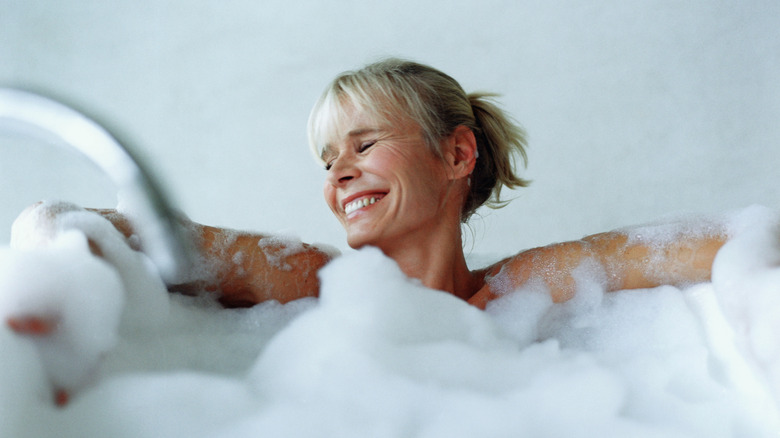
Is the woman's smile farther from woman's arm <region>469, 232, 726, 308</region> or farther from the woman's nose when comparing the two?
woman's arm <region>469, 232, 726, 308</region>

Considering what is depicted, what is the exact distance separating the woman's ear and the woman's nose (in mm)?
232

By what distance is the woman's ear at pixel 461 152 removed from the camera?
5.03 feet

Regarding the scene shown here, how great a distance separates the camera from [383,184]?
1393 millimetres

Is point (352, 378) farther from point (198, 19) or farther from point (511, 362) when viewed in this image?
point (198, 19)

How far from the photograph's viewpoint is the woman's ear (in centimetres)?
153

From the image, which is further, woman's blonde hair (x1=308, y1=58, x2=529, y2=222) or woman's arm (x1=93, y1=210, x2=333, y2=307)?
woman's blonde hair (x1=308, y1=58, x2=529, y2=222)

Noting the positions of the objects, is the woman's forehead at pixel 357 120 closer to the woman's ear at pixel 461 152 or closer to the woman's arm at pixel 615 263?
the woman's ear at pixel 461 152

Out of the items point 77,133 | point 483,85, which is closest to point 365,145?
point 77,133

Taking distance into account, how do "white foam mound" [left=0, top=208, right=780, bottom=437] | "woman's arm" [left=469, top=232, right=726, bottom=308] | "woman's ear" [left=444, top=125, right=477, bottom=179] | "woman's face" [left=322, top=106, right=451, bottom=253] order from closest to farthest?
1. "white foam mound" [left=0, top=208, right=780, bottom=437]
2. "woman's arm" [left=469, top=232, right=726, bottom=308]
3. "woman's face" [left=322, top=106, right=451, bottom=253]
4. "woman's ear" [left=444, top=125, right=477, bottom=179]

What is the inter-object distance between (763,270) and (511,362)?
383 millimetres

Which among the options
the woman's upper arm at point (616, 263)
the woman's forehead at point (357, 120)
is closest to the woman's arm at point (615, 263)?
the woman's upper arm at point (616, 263)

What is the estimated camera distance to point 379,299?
3.56ft

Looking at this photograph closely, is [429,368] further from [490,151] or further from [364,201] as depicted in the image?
[490,151]

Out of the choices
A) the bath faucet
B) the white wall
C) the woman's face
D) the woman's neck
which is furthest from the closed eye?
the white wall
